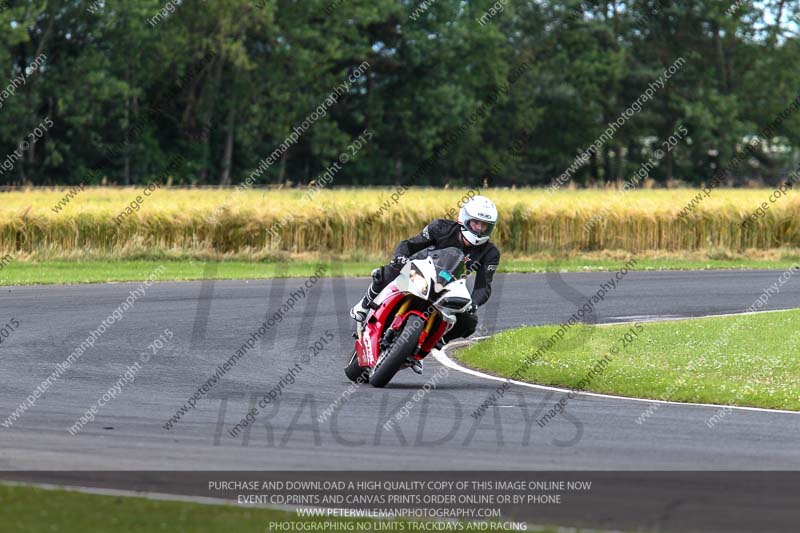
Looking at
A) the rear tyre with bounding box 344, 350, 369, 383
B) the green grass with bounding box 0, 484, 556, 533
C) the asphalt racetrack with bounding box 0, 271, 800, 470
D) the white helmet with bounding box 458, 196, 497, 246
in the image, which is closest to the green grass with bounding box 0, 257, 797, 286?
the asphalt racetrack with bounding box 0, 271, 800, 470

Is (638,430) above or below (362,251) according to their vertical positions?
above

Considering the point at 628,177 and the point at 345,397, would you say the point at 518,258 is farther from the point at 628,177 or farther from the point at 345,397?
the point at 628,177

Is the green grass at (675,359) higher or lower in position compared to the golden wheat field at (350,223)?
higher

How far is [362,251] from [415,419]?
2124 cm

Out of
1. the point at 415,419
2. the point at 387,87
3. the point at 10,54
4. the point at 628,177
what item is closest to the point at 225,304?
the point at 415,419

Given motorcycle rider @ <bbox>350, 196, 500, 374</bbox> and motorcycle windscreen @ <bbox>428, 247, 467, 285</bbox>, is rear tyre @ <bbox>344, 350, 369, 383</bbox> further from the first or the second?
motorcycle windscreen @ <bbox>428, 247, 467, 285</bbox>

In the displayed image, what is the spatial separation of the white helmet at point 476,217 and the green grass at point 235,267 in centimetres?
1399

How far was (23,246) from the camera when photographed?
30484mm

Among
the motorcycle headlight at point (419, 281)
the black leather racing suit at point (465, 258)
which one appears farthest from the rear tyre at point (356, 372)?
the motorcycle headlight at point (419, 281)

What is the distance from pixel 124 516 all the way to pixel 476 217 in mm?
6460

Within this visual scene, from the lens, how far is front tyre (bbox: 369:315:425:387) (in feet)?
40.8

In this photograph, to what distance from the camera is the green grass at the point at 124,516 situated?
22.4 feet

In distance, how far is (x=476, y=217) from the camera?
42.3ft

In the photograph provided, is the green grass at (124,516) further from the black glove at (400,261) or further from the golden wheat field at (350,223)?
the golden wheat field at (350,223)
